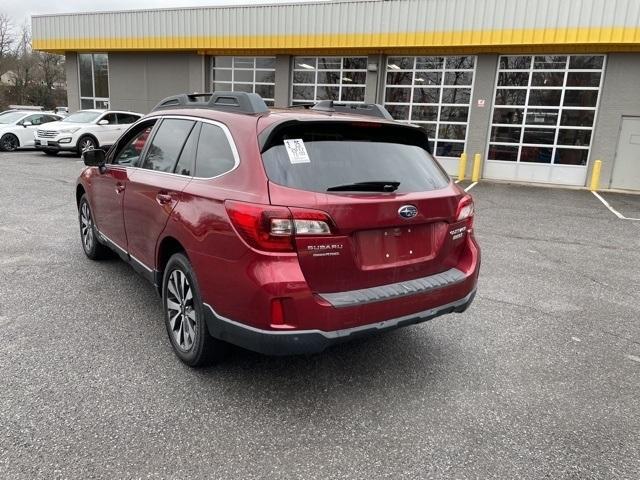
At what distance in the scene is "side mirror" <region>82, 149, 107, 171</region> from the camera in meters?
4.80

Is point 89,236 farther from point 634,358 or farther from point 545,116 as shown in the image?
point 545,116

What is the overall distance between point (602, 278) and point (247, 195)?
492 centimetres

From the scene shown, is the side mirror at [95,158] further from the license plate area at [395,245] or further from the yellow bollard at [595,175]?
the yellow bollard at [595,175]

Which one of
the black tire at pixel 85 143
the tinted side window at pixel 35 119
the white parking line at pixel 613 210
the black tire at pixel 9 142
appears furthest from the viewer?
the tinted side window at pixel 35 119

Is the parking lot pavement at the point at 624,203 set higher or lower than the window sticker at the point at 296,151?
lower

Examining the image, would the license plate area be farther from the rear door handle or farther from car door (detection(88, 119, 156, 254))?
car door (detection(88, 119, 156, 254))

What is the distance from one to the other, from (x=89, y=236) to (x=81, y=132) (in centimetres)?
1349

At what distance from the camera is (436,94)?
17.2m

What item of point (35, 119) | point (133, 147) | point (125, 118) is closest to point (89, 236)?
point (133, 147)

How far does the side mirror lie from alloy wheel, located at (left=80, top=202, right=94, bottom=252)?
86 cm

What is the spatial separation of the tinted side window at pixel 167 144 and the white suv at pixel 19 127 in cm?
1735

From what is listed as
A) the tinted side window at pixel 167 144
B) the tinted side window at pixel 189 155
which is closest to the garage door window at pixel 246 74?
the tinted side window at pixel 167 144

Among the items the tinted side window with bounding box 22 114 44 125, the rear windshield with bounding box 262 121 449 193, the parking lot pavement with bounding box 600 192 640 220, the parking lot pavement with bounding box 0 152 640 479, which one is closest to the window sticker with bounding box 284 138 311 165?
the rear windshield with bounding box 262 121 449 193

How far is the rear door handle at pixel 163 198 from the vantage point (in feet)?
11.4
